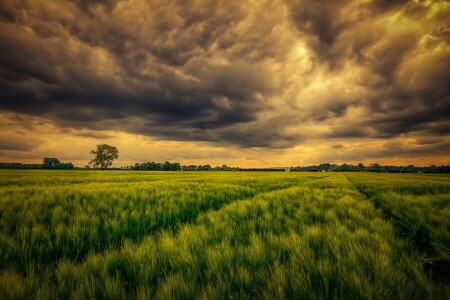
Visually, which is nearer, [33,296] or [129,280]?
[33,296]

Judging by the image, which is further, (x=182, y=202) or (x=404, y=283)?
(x=182, y=202)

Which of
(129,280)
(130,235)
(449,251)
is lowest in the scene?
(130,235)

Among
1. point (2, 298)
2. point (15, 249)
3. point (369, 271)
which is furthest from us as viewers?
point (15, 249)

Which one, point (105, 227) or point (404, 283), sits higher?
point (404, 283)

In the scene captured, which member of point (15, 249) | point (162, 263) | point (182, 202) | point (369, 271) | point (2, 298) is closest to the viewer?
point (2, 298)

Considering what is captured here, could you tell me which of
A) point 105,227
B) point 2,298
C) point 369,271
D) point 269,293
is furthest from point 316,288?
point 105,227

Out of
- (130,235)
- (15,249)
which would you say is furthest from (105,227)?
(15,249)

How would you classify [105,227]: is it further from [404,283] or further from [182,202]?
[404,283]

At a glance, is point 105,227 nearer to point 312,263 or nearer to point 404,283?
point 312,263

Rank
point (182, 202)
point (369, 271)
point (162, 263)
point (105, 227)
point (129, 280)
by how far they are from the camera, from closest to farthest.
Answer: point (369, 271) → point (129, 280) → point (162, 263) → point (105, 227) → point (182, 202)

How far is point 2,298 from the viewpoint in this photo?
1.12m

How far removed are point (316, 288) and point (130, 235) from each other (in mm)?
2729

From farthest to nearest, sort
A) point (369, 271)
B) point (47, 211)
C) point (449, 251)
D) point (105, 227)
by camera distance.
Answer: point (47, 211) → point (105, 227) → point (449, 251) → point (369, 271)

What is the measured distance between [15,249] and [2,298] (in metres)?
1.21
